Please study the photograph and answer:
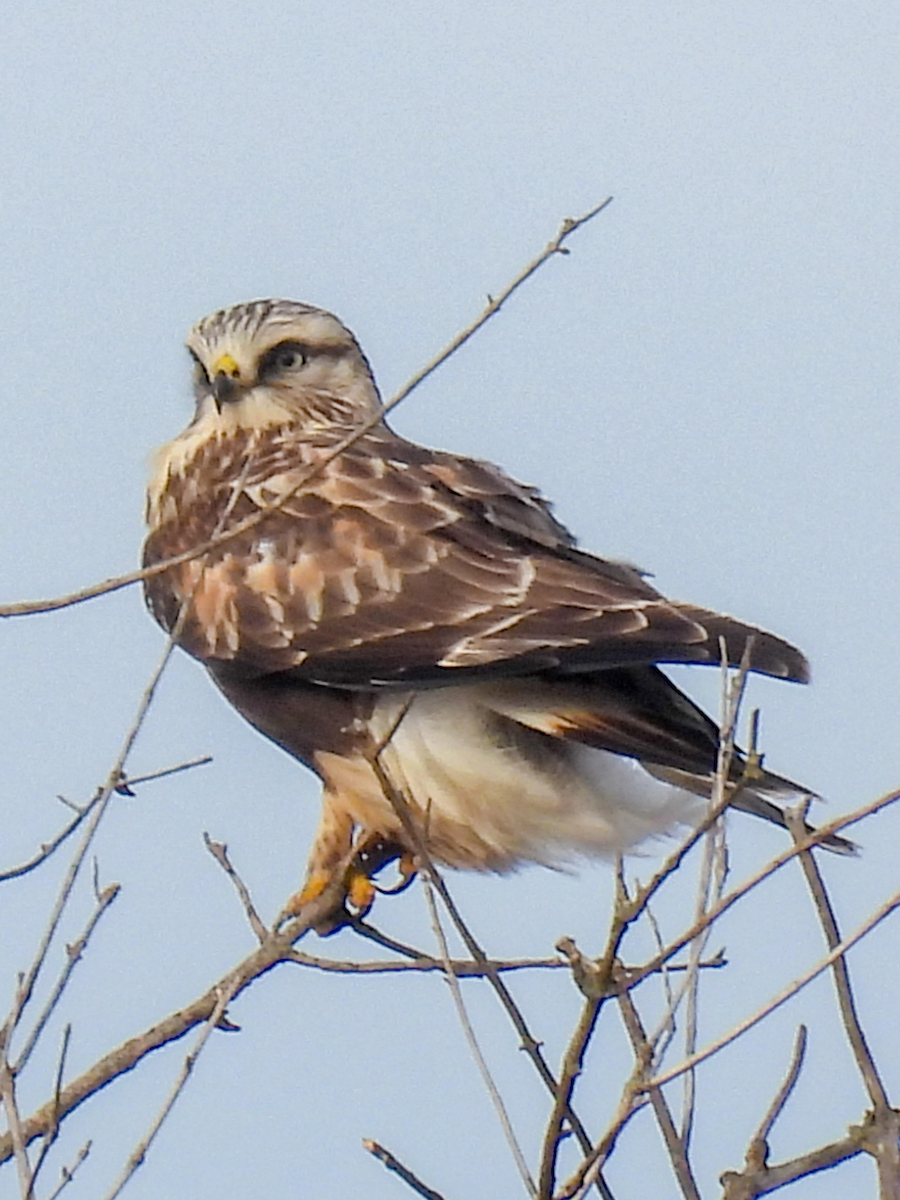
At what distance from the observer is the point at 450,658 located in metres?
4.73

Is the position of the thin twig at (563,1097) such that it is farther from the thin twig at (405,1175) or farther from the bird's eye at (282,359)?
the bird's eye at (282,359)

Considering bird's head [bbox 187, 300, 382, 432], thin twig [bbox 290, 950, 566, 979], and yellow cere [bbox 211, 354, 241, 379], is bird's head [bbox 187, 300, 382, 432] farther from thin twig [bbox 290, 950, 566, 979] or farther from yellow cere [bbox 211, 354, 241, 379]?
thin twig [bbox 290, 950, 566, 979]

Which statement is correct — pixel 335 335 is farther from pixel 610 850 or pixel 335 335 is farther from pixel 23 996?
pixel 23 996

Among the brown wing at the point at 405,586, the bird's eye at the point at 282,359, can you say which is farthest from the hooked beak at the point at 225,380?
the brown wing at the point at 405,586

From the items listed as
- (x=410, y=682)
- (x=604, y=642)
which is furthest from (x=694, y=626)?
(x=410, y=682)

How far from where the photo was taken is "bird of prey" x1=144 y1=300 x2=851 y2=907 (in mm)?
4578

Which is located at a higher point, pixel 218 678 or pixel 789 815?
pixel 218 678

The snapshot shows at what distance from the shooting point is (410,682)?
479 cm

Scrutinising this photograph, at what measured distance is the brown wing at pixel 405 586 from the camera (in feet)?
15.1

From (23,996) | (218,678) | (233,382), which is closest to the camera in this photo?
(23,996)

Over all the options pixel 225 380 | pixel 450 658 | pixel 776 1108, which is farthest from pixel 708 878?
pixel 225 380

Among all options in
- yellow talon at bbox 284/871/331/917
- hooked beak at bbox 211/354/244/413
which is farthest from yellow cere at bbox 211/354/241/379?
yellow talon at bbox 284/871/331/917

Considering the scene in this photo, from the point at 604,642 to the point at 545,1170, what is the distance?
1730 mm

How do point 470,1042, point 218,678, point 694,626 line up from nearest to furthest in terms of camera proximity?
point 470,1042, point 694,626, point 218,678
